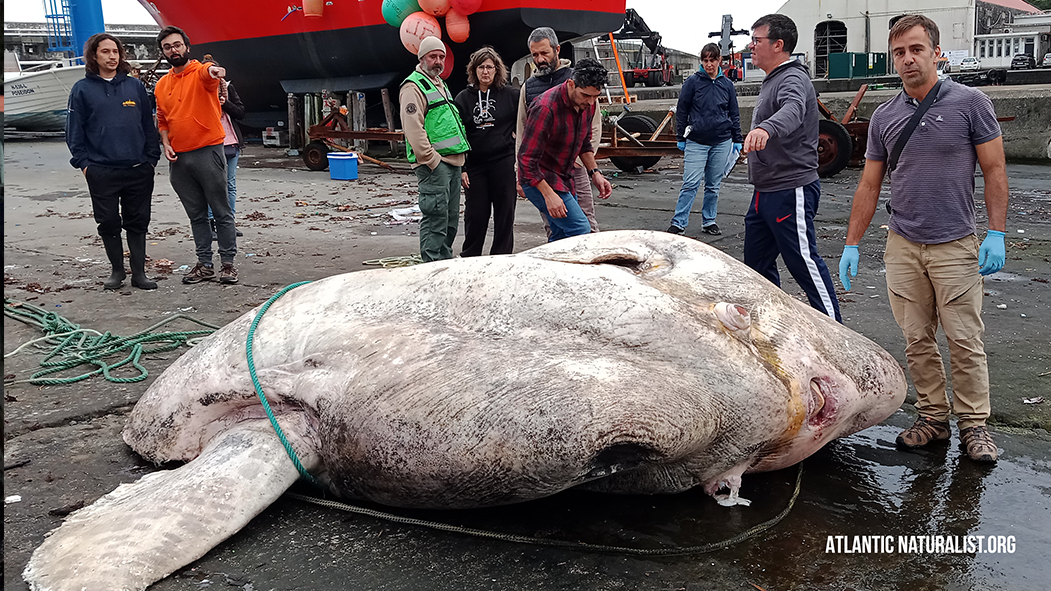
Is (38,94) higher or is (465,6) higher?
(465,6)

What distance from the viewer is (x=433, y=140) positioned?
5.92 meters

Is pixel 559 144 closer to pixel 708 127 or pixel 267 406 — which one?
pixel 267 406

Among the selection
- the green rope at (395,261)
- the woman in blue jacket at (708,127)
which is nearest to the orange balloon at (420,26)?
the woman in blue jacket at (708,127)

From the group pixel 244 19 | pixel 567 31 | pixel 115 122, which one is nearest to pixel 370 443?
pixel 115 122

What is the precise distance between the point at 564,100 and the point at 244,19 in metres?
13.5

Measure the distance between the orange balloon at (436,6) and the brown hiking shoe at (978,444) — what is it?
39.8 ft

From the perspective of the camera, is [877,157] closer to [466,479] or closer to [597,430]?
[597,430]

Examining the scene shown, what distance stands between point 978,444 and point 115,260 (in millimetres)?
5945

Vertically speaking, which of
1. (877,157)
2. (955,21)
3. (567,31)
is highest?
(955,21)

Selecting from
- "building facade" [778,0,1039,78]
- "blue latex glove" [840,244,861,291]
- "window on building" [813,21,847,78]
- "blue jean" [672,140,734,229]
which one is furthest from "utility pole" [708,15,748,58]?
"blue latex glove" [840,244,861,291]

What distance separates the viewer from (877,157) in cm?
371

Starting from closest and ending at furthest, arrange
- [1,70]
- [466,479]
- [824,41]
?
[1,70] < [466,479] < [824,41]

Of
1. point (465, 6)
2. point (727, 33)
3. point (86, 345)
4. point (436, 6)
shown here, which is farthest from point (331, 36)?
point (727, 33)

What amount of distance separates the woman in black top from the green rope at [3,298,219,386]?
2288mm
